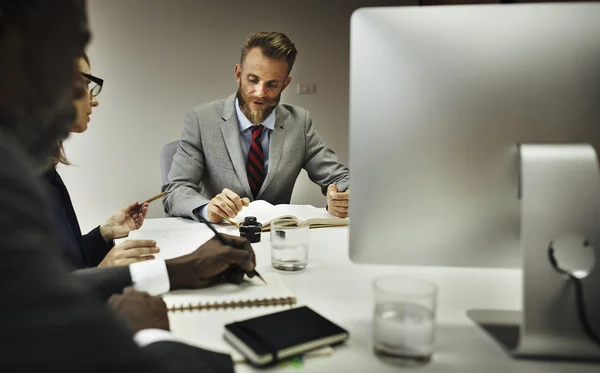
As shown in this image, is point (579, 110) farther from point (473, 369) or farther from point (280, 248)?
point (280, 248)

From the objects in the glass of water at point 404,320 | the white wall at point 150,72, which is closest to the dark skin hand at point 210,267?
the glass of water at point 404,320

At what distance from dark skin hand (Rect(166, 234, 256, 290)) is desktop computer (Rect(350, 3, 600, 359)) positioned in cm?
30

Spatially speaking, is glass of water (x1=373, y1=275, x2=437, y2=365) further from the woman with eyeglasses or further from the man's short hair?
the man's short hair

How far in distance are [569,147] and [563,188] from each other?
0.06 meters

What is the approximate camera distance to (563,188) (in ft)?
2.31

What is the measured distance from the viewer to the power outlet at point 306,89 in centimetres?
398

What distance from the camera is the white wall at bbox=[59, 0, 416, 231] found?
11.8 feet

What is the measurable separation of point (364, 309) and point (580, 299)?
0.35 m

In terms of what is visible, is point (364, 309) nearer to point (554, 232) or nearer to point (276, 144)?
point (554, 232)

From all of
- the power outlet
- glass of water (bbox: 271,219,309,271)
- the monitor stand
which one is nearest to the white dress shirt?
glass of water (bbox: 271,219,309,271)

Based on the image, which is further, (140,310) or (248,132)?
(248,132)

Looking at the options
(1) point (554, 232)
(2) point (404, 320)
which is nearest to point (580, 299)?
(1) point (554, 232)

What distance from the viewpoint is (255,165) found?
2.34 meters

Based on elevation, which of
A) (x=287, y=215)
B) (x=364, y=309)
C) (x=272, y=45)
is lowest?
(x=364, y=309)
